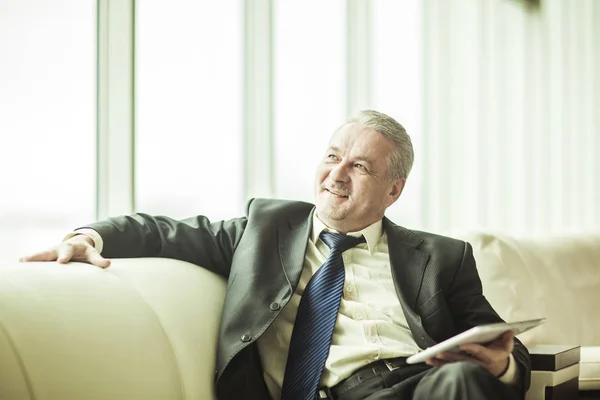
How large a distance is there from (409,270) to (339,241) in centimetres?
21

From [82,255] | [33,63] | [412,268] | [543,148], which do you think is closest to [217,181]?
[33,63]

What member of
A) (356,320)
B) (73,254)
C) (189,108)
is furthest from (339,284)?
(189,108)

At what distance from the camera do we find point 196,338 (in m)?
1.94

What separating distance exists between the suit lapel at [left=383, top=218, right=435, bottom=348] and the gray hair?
18cm

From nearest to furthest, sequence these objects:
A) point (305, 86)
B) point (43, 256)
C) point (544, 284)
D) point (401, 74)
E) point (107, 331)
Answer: point (107, 331) < point (43, 256) < point (544, 284) < point (305, 86) < point (401, 74)

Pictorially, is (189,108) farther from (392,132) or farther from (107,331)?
(107,331)

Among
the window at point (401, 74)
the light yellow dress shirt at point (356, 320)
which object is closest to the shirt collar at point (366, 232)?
the light yellow dress shirt at point (356, 320)

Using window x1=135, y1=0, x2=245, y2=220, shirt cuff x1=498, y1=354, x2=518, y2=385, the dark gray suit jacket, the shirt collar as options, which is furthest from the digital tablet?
window x1=135, y1=0, x2=245, y2=220

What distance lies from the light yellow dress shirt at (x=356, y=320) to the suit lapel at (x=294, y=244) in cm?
4

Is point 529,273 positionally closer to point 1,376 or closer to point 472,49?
point 472,49

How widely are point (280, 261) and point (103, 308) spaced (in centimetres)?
62

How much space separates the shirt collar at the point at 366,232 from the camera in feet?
7.59

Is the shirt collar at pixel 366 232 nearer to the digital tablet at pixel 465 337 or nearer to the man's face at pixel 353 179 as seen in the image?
the man's face at pixel 353 179

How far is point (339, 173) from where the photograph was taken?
2.33 metres
